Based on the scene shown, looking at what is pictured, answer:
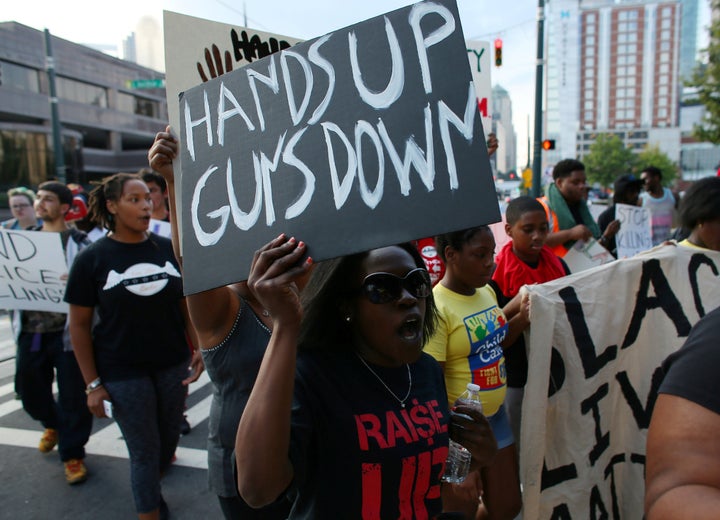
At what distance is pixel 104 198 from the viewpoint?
2.97m

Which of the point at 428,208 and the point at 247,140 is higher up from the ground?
the point at 247,140

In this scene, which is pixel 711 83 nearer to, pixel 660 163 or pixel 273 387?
pixel 273 387

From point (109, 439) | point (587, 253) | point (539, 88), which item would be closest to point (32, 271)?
point (109, 439)

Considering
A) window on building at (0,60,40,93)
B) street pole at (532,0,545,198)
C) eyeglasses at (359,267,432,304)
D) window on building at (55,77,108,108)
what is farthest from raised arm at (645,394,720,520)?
window on building at (55,77,108,108)

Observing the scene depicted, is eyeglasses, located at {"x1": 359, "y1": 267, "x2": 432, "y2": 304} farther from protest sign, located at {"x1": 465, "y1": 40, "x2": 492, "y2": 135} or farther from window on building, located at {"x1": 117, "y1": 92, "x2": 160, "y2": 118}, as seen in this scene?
window on building, located at {"x1": 117, "y1": 92, "x2": 160, "y2": 118}

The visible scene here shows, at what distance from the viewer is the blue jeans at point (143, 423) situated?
277cm

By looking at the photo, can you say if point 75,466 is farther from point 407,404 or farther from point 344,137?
point 344,137

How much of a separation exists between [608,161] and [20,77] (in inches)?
2960

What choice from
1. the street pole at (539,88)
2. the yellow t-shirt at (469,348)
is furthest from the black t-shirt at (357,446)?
the street pole at (539,88)

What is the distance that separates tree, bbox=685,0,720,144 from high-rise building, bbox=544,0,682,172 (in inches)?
4230

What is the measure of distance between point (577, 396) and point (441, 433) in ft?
4.31

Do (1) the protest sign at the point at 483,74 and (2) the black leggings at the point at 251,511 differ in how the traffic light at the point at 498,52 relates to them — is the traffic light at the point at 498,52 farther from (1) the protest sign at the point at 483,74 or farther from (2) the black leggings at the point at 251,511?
(2) the black leggings at the point at 251,511

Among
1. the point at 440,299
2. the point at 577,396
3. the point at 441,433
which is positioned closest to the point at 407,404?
the point at 441,433

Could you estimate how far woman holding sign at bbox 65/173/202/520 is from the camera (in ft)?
9.15
